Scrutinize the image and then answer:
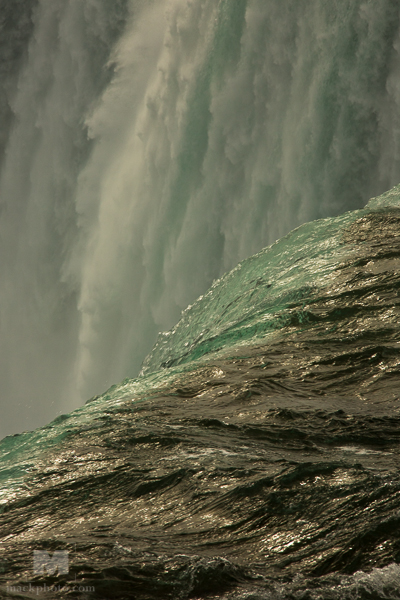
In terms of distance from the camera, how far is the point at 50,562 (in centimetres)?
236

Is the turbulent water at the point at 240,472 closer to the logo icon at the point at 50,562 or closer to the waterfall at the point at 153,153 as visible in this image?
the logo icon at the point at 50,562

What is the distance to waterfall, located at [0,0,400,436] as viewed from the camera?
1512cm

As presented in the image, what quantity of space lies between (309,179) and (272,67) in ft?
9.64

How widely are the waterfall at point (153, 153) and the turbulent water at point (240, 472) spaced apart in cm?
1069

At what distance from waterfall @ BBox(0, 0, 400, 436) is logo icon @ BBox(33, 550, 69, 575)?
13701 mm

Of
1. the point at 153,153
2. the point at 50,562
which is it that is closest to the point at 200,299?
the point at 50,562

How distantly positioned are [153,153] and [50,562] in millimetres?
16718

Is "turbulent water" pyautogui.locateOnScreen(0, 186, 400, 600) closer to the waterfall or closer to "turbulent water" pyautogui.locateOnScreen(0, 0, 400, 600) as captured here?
"turbulent water" pyautogui.locateOnScreen(0, 0, 400, 600)

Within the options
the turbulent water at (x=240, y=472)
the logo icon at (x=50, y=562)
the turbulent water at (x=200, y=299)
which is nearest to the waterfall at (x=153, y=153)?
the turbulent water at (x=200, y=299)

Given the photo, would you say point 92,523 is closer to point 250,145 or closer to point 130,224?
point 250,145

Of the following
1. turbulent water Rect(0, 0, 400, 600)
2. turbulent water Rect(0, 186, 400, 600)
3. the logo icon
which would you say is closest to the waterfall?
turbulent water Rect(0, 0, 400, 600)

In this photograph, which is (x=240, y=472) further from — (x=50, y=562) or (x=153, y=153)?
(x=153, y=153)

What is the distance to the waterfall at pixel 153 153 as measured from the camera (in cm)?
1512

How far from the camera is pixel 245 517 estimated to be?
2670mm
